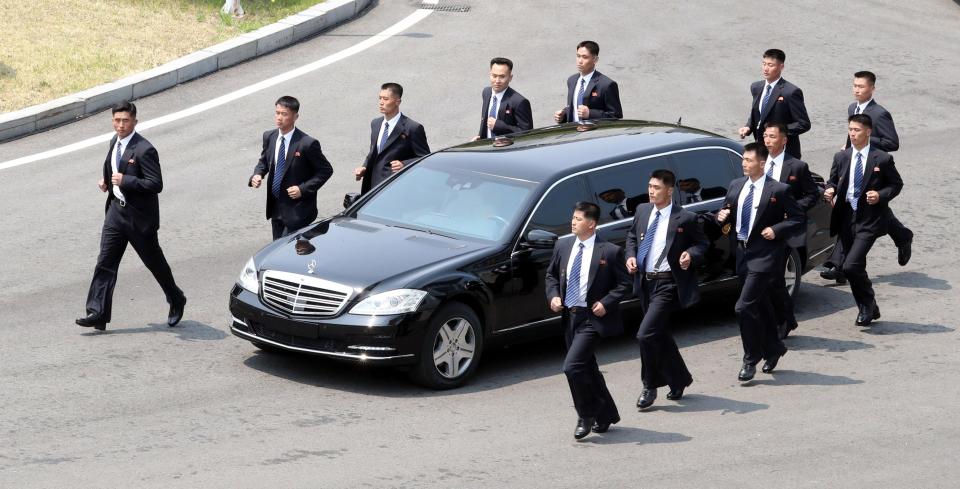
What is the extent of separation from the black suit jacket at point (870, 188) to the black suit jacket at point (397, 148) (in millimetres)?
3675

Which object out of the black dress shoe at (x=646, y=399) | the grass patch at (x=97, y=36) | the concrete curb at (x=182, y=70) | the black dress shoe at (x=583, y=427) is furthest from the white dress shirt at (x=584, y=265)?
the grass patch at (x=97, y=36)

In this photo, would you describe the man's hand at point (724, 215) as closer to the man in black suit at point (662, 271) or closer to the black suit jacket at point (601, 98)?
the man in black suit at point (662, 271)

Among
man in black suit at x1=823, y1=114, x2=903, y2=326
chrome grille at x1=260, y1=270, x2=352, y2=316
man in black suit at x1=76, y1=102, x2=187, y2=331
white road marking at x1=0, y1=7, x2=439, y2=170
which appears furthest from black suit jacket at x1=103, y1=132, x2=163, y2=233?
man in black suit at x1=823, y1=114, x2=903, y2=326

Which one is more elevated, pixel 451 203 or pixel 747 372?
pixel 451 203

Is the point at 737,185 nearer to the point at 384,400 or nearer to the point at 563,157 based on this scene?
the point at 563,157

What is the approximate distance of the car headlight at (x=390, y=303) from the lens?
10359 millimetres

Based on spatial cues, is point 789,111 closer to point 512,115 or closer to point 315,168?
point 512,115

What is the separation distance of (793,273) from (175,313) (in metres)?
5.30

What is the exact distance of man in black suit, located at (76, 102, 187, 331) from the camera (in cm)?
1191

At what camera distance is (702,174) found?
12398mm

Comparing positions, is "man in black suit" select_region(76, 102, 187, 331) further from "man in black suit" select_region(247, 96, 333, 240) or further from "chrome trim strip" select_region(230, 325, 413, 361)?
"chrome trim strip" select_region(230, 325, 413, 361)

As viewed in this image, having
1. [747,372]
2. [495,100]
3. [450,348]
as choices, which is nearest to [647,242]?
[747,372]

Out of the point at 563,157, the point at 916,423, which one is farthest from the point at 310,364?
the point at 916,423

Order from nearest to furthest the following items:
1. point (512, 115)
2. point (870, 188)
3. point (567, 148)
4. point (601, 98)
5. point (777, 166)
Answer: point (777, 166), point (567, 148), point (870, 188), point (512, 115), point (601, 98)
